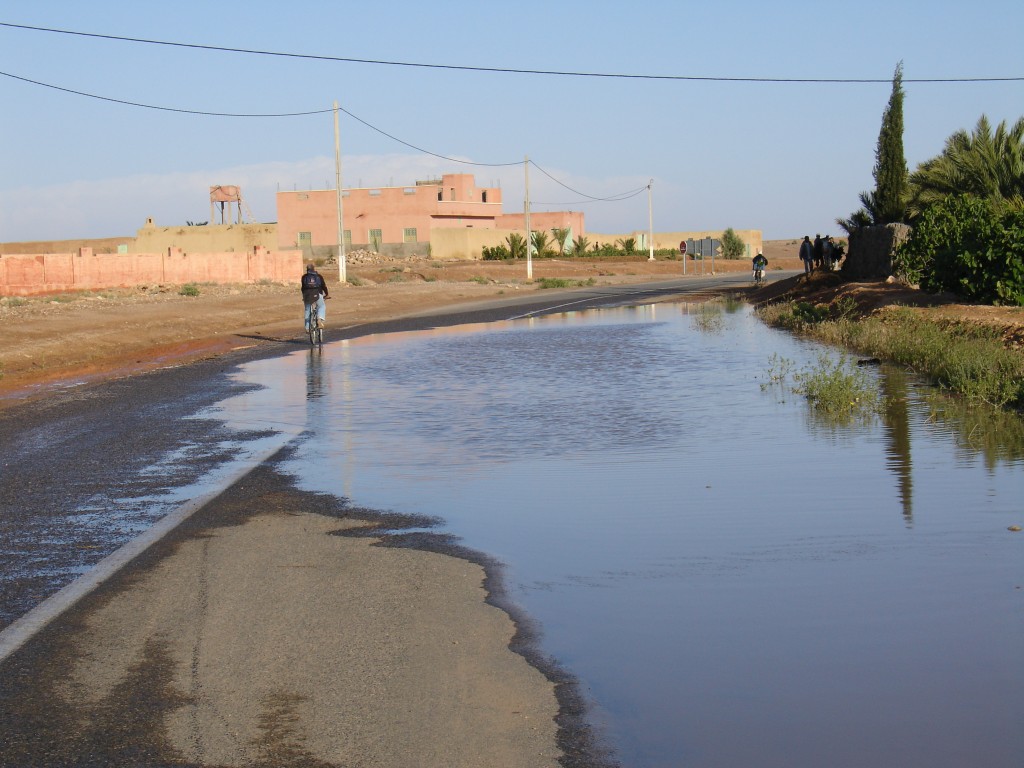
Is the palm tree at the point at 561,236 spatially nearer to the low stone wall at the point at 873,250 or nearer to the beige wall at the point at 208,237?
the beige wall at the point at 208,237

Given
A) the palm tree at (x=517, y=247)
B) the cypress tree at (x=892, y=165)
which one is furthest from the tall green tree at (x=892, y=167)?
the palm tree at (x=517, y=247)

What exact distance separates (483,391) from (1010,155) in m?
19.1

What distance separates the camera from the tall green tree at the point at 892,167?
1308 inches

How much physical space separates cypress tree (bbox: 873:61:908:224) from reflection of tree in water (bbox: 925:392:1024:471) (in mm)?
19931

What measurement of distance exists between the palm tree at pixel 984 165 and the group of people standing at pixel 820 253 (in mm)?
8342

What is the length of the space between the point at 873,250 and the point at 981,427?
21.5 metres

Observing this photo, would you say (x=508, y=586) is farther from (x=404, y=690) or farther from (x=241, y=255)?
(x=241, y=255)

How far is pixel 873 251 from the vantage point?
33.0 metres

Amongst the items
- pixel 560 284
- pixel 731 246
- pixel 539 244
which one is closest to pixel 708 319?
pixel 560 284

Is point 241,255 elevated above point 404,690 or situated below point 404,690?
above

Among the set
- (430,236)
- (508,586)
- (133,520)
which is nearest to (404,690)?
(508,586)

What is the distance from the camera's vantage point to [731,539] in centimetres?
782

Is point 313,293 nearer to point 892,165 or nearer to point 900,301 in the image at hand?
point 900,301

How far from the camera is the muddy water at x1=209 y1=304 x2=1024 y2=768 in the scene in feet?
15.7
